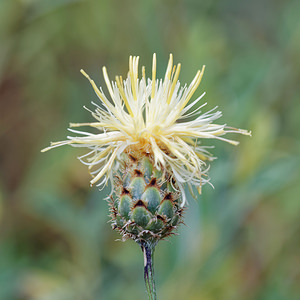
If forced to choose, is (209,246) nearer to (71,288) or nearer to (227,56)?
(71,288)

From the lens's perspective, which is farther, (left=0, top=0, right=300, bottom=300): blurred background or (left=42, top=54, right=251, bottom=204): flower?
(left=0, top=0, right=300, bottom=300): blurred background

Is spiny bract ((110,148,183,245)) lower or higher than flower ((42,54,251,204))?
lower

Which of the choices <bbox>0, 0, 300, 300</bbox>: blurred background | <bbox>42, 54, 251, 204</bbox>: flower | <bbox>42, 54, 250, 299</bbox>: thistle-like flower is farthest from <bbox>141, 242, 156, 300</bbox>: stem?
<bbox>0, 0, 300, 300</bbox>: blurred background

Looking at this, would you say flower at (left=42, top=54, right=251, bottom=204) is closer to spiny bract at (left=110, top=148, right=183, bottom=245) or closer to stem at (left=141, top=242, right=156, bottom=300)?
spiny bract at (left=110, top=148, right=183, bottom=245)

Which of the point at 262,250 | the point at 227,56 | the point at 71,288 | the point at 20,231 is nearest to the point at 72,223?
the point at 71,288

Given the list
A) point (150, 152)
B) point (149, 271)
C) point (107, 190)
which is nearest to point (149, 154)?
point (150, 152)

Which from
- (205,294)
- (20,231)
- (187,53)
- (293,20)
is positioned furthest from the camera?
(293,20)

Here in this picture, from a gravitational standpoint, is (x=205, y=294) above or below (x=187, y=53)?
below

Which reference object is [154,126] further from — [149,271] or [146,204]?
[149,271]
